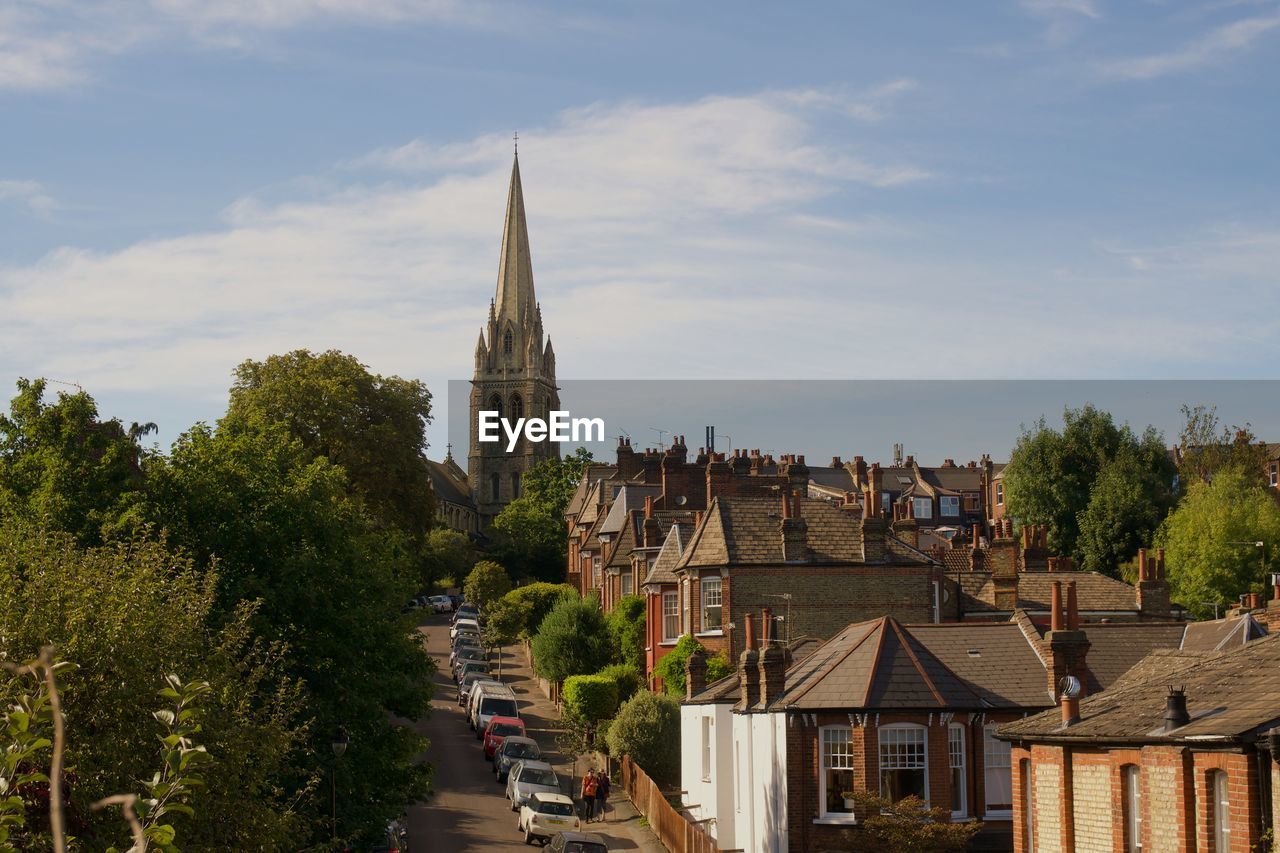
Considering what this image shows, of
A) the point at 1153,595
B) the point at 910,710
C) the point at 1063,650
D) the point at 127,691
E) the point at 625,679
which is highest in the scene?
the point at 127,691

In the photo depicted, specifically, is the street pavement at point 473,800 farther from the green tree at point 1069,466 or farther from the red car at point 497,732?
the green tree at point 1069,466

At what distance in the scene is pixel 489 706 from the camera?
60.6 meters

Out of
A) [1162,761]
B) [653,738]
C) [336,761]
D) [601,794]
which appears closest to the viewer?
[1162,761]

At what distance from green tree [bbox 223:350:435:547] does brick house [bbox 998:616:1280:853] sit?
44198 mm

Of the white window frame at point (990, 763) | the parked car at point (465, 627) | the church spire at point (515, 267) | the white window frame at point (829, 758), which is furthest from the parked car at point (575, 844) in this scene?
the church spire at point (515, 267)

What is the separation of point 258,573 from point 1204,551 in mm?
54749

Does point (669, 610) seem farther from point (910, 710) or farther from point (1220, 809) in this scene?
point (1220, 809)

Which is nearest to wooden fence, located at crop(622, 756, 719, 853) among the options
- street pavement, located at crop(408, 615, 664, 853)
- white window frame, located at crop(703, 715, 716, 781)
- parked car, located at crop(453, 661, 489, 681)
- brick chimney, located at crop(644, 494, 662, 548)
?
street pavement, located at crop(408, 615, 664, 853)

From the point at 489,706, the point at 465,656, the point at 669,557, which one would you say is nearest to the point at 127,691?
the point at 669,557

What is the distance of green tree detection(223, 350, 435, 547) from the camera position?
69250mm

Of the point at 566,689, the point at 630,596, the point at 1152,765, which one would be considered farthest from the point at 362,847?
the point at 630,596

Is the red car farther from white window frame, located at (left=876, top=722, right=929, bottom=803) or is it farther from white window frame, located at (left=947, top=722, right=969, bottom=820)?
white window frame, located at (left=947, top=722, right=969, bottom=820)

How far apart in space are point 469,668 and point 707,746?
32.8m

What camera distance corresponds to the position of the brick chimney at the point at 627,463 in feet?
298
